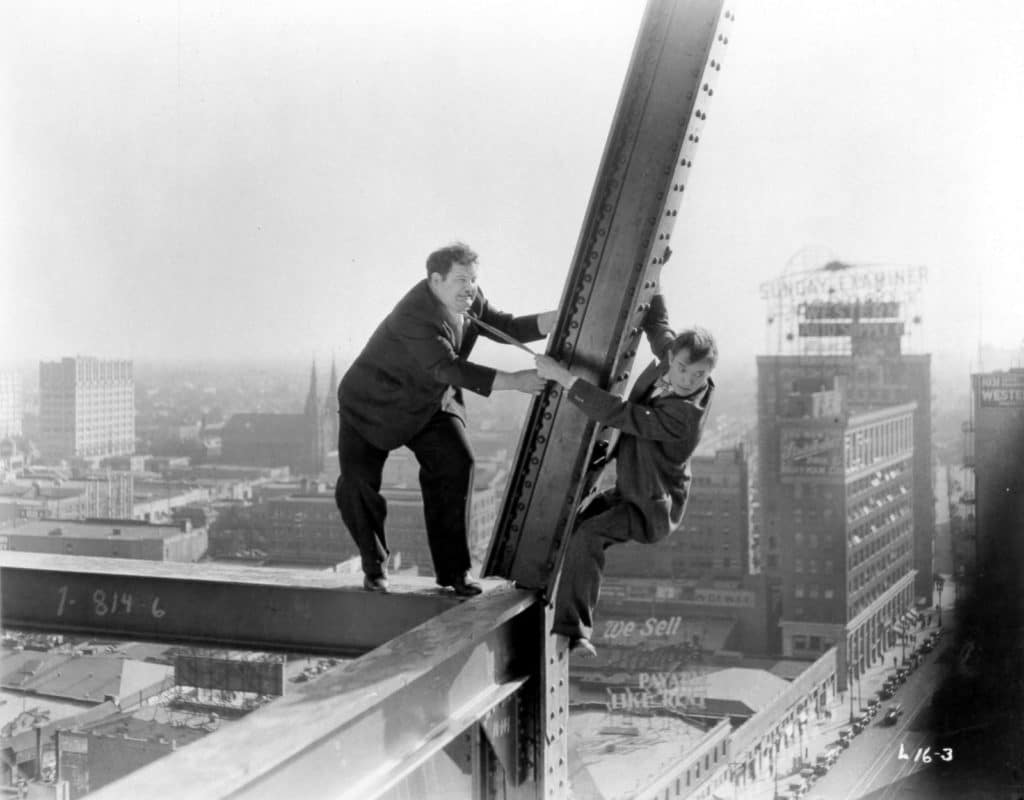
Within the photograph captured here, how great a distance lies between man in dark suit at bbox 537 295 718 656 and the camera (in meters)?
3.43

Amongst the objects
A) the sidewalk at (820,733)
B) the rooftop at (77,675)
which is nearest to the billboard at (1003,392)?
the sidewalk at (820,733)

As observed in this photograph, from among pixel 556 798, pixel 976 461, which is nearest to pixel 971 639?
pixel 976 461

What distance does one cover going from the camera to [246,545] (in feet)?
111

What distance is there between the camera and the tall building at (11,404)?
1188 inches

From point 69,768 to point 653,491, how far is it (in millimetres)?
16578

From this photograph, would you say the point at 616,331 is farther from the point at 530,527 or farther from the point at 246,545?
the point at 246,545

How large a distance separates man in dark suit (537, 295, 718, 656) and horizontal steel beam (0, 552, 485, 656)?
322mm

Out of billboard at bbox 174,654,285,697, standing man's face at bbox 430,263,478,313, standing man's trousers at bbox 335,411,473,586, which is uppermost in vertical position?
standing man's face at bbox 430,263,478,313

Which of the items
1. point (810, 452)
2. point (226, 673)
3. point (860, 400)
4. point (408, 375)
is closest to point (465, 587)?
point (408, 375)

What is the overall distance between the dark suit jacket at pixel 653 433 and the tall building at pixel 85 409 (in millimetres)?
36207

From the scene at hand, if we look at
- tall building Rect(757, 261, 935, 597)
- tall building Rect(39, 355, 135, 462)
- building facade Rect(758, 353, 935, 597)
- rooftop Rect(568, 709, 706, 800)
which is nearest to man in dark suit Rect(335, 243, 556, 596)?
rooftop Rect(568, 709, 706, 800)

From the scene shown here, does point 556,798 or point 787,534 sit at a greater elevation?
point 556,798

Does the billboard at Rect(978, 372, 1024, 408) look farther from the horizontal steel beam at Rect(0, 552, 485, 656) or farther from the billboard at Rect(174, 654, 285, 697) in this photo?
the horizontal steel beam at Rect(0, 552, 485, 656)

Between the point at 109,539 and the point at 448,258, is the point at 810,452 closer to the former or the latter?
the point at 109,539
